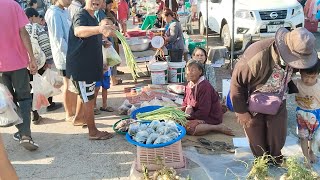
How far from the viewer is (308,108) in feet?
12.6

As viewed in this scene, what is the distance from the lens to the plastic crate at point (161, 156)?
3.80 m

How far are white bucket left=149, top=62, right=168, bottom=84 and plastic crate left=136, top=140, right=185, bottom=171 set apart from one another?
128 inches

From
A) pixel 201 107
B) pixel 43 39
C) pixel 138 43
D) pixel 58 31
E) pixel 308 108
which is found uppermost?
pixel 58 31

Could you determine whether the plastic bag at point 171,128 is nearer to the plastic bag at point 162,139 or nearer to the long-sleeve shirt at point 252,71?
the plastic bag at point 162,139

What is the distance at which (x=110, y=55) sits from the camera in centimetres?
561

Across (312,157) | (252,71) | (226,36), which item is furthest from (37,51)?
(226,36)

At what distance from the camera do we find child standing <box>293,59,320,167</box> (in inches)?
147

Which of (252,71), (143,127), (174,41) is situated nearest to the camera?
(252,71)

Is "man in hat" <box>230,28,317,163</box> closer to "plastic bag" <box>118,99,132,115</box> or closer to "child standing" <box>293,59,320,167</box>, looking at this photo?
"child standing" <box>293,59,320,167</box>

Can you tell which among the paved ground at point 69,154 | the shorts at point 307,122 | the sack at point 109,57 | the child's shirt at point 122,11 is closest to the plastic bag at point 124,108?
the paved ground at point 69,154

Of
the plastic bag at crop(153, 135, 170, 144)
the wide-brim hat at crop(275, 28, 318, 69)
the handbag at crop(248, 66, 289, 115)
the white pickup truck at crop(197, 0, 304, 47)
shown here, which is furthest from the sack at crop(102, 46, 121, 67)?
the white pickup truck at crop(197, 0, 304, 47)

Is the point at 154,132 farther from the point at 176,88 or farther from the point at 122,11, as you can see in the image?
the point at 122,11

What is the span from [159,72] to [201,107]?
2.22 meters

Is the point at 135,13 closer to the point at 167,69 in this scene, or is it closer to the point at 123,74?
the point at 123,74
